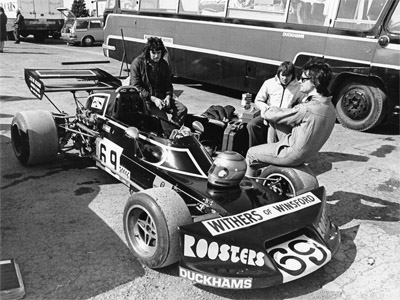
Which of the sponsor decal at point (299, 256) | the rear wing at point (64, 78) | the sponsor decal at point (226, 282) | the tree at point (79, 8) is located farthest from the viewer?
the tree at point (79, 8)

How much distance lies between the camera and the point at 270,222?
316cm

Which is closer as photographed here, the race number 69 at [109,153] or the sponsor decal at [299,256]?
the sponsor decal at [299,256]

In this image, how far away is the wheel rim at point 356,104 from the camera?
25.3ft

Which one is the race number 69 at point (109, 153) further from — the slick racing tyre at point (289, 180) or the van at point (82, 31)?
the van at point (82, 31)

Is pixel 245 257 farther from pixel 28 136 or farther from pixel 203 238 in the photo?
pixel 28 136

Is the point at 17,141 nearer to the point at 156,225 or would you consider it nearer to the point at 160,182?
the point at 160,182

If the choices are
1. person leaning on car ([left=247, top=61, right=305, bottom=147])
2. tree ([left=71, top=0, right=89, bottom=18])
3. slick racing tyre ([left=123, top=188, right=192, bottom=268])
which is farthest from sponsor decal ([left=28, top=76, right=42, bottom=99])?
tree ([left=71, top=0, right=89, bottom=18])

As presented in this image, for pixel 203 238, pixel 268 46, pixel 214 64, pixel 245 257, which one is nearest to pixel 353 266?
pixel 245 257

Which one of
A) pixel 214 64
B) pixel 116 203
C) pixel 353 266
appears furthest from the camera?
pixel 214 64

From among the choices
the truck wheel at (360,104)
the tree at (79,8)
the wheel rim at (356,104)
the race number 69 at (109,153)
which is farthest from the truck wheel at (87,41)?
the race number 69 at (109,153)

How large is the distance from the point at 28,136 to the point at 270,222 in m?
3.13

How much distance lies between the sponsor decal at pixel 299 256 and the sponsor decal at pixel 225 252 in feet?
0.66

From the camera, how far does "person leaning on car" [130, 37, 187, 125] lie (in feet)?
18.1

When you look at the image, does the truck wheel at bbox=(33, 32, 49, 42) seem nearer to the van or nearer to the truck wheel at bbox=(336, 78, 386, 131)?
the van
